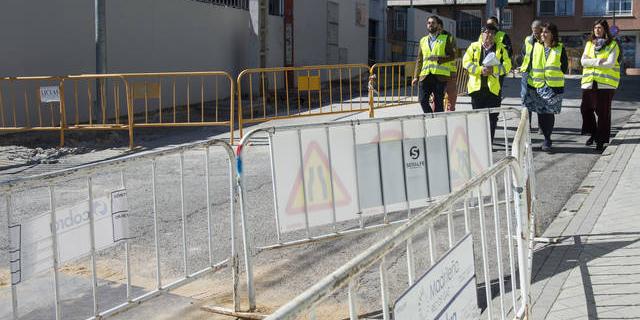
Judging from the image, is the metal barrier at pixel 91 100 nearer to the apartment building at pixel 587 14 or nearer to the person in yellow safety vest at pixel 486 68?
the person in yellow safety vest at pixel 486 68

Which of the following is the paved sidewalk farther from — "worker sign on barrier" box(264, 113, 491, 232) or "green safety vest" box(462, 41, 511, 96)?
"green safety vest" box(462, 41, 511, 96)

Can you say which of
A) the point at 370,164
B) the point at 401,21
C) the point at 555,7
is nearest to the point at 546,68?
the point at 370,164

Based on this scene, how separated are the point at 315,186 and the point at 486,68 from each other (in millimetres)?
5730

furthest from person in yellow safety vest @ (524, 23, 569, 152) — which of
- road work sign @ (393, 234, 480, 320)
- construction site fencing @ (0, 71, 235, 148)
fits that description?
A: road work sign @ (393, 234, 480, 320)

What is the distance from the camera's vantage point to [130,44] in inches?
683

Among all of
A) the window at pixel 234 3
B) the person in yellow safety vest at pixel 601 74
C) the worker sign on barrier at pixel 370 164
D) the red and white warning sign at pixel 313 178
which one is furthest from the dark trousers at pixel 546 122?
the window at pixel 234 3

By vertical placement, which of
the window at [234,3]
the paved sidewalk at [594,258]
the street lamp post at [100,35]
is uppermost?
the window at [234,3]

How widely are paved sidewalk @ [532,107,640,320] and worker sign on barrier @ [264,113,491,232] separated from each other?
39.0 inches

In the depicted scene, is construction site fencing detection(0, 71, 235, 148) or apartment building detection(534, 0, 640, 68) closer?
construction site fencing detection(0, 71, 235, 148)

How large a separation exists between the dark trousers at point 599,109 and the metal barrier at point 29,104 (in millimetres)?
8067

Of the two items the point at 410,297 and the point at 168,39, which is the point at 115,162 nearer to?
the point at 410,297

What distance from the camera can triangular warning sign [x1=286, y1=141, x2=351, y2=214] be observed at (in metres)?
6.00

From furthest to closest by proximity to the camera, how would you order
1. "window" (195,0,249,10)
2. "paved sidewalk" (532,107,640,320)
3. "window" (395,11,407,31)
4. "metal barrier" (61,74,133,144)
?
"window" (395,11,407,31) → "window" (195,0,249,10) → "metal barrier" (61,74,133,144) → "paved sidewalk" (532,107,640,320)

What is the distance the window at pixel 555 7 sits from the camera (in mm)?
69500
